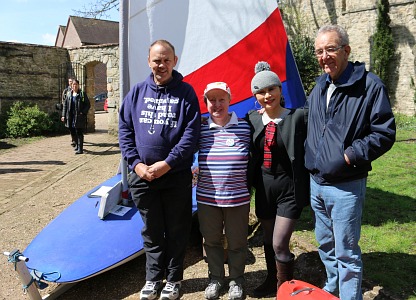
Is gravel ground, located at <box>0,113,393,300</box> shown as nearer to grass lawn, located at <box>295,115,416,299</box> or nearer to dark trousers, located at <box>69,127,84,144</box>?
grass lawn, located at <box>295,115,416,299</box>

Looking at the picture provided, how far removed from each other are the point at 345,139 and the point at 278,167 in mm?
550

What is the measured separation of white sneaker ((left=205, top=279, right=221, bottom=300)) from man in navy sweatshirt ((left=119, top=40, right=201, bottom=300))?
0.72 ft

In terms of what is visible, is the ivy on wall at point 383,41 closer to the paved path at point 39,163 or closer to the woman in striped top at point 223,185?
the paved path at point 39,163

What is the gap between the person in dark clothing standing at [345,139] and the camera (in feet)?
6.59

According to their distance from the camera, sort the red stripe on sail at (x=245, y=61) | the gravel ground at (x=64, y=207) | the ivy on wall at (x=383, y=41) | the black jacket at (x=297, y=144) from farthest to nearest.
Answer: the ivy on wall at (x=383, y=41), the red stripe on sail at (x=245, y=61), the gravel ground at (x=64, y=207), the black jacket at (x=297, y=144)

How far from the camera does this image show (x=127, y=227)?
10.4 ft

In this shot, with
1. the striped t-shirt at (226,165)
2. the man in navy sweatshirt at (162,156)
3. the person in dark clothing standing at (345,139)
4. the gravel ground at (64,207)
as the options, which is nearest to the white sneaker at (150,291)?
the man in navy sweatshirt at (162,156)

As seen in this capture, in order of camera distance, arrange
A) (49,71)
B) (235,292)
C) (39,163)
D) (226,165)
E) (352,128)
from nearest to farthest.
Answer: (352,128), (226,165), (235,292), (39,163), (49,71)

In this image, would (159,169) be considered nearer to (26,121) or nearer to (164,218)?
(164,218)

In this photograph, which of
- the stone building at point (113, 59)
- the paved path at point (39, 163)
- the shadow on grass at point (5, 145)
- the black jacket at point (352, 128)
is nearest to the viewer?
the black jacket at point (352, 128)

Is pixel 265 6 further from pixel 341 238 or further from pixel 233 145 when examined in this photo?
pixel 341 238

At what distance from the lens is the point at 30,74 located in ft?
40.7

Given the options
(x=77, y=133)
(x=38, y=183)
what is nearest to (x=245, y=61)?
(x=38, y=183)

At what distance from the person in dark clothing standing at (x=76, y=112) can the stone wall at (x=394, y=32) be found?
38.2ft
